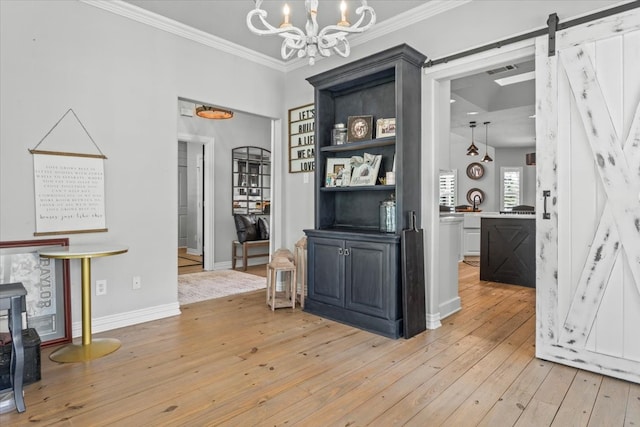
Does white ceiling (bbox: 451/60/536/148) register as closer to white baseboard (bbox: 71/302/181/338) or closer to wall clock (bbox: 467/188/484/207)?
wall clock (bbox: 467/188/484/207)

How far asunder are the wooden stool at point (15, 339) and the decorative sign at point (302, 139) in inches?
115

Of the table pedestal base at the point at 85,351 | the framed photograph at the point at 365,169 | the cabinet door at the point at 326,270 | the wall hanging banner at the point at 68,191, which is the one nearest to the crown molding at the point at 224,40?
the wall hanging banner at the point at 68,191

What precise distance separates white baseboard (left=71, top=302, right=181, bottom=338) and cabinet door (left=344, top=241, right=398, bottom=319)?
5.63 feet

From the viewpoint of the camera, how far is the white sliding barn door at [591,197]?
225 cm

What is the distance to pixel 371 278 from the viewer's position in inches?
126

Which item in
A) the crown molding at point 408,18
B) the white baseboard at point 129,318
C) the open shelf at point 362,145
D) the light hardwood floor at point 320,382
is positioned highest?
the crown molding at point 408,18

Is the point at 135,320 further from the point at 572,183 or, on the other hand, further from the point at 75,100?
the point at 572,183

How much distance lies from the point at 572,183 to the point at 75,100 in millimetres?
3747

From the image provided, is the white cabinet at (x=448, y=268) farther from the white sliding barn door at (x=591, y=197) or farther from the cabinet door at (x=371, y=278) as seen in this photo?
the white sliding barn door at (x=591, y=197)

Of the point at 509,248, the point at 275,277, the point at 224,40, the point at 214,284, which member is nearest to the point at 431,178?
the point at 275,277

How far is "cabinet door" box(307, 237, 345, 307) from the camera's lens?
3.44 meters

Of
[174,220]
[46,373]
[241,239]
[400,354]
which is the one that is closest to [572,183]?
[400,354]

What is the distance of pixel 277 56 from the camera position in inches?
173

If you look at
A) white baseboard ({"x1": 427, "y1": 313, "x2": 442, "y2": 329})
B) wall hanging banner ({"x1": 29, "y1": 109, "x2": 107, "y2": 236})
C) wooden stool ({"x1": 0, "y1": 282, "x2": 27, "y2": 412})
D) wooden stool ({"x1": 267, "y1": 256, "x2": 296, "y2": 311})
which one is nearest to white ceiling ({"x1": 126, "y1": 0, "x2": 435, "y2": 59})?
wall hanging banner ({"x1": 29, "y1": 109, "x2": 107, "y2": 236})
